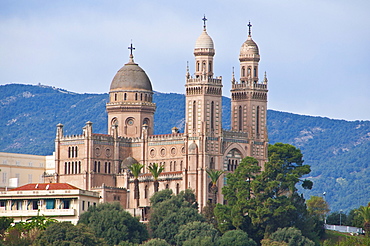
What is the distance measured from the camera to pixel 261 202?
14750 cm

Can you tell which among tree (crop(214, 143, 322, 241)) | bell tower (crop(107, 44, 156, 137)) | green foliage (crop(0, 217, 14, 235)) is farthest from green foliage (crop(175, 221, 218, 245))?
bell tower (crop(107, 44, 156, 137))

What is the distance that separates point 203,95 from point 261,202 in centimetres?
1887

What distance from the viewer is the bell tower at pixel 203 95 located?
520 feet

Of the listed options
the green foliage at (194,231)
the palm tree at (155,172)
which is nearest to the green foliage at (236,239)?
the green foliage at (194,231)

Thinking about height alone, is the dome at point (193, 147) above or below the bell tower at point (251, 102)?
below

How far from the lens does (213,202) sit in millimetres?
156875

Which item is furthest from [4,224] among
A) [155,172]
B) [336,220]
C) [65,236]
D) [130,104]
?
[336,220]

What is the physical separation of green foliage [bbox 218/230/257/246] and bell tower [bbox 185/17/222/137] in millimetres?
19742

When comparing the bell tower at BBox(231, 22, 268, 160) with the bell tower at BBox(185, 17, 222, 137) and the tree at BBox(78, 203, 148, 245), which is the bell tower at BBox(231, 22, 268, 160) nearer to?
the bell tower at BBox(185, 17, 222, 137)

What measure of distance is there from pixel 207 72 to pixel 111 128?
17.3m

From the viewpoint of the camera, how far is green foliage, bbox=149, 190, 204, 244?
14450 cm

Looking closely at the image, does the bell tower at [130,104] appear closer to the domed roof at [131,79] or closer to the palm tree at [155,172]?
the domed roof at [131,79]

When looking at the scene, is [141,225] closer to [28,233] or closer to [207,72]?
[28,233]

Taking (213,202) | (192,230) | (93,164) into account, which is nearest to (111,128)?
(93,164)
